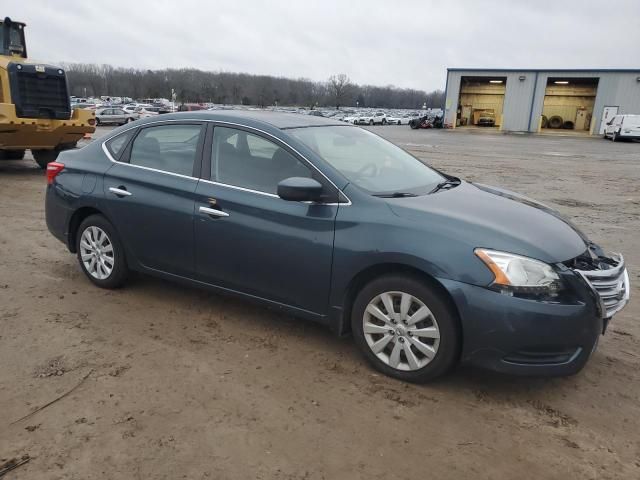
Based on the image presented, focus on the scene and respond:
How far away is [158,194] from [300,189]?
4.85ft

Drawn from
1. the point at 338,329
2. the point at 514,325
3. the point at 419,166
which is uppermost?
the point at 419,166

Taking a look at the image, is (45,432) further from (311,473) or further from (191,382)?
(311,473)

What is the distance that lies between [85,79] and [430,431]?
134m

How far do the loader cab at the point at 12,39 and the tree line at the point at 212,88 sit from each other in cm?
9124

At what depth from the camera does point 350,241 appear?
3.42 metres

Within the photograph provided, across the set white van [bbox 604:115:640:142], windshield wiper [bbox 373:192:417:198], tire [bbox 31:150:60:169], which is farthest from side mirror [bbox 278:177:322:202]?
white van [bbox 604:115:640:142]

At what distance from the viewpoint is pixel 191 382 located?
3.37m

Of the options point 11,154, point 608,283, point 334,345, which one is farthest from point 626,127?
point 334,345

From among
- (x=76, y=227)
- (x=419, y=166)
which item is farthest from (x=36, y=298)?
(x=419, y=166)

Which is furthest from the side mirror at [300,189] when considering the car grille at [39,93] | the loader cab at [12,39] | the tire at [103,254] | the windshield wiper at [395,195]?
the loader cab at [12,39]

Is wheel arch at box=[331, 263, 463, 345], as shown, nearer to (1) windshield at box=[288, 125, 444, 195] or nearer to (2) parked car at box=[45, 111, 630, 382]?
(2) parked car at box=[45, 111, 630, 382]

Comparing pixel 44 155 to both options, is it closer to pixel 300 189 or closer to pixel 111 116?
pixel 300 189

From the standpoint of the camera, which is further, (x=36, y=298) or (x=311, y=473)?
(x=36, y=298)

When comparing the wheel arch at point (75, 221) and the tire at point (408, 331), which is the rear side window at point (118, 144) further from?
the tire at point (408, 331)
